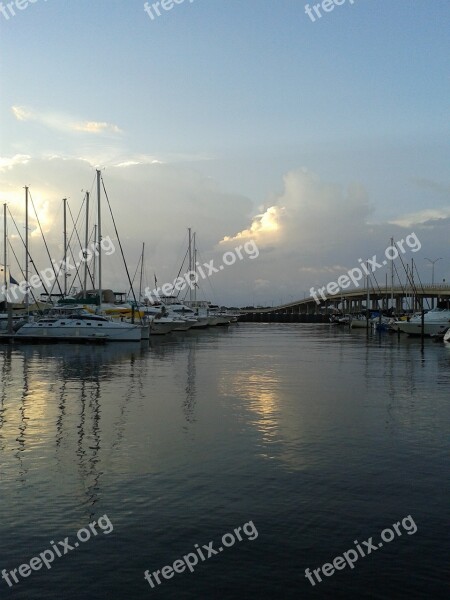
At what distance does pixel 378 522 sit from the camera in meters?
11.0

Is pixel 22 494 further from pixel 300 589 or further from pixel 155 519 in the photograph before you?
pixel 300 589

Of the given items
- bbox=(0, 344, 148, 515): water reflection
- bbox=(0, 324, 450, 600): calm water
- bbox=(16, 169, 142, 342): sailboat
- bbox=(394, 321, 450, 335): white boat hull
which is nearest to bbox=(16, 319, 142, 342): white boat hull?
bbox=(16, 169, 142, 342): sailboat

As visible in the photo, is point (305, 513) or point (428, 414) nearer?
point (305, 513)

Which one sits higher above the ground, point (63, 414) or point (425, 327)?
point (425, 327)

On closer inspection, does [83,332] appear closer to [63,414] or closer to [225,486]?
[63,414]

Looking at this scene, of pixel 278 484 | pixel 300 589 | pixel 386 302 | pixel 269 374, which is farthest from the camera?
pixel 386 302

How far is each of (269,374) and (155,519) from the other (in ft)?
78.4

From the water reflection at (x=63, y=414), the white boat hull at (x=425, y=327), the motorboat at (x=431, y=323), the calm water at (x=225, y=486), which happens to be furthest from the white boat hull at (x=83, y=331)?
the motorboat at (x=431, y=323)

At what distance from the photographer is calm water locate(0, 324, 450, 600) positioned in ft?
29.8

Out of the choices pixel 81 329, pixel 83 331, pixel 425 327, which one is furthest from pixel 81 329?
pixel 425 327

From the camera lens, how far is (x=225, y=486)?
13.0 meters

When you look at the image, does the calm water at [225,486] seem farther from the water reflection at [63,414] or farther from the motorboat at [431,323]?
the motorboat at [431,323]

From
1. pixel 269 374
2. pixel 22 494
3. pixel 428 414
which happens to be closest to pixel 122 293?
pixel 269 374

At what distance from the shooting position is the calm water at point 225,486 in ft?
29.8
